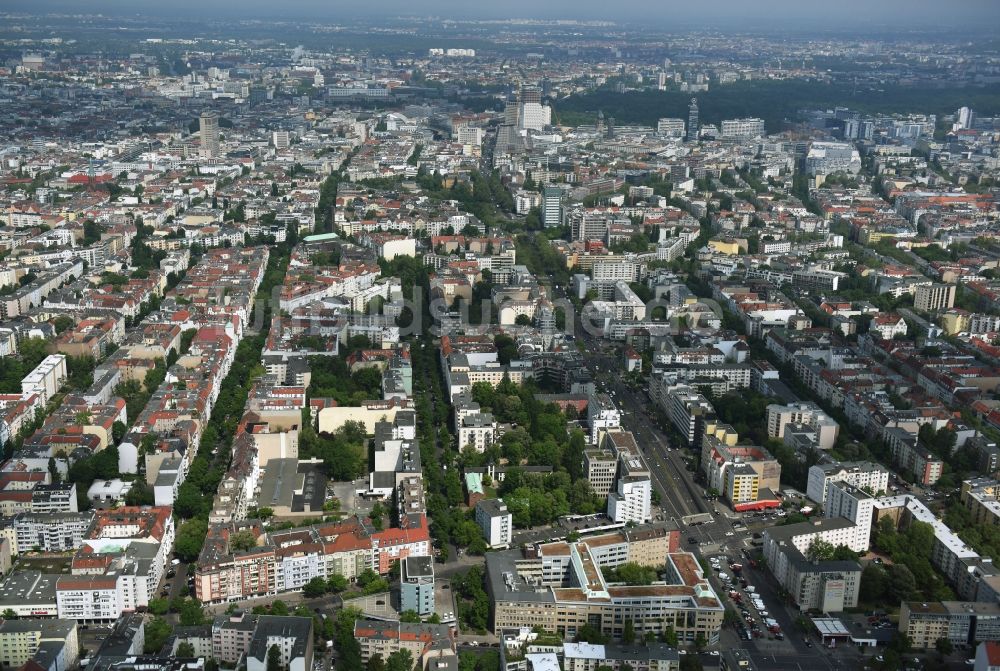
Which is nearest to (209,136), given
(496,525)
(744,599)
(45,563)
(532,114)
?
(532,114)

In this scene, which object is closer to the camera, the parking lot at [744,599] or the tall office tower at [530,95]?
the parking lot at [744,599]

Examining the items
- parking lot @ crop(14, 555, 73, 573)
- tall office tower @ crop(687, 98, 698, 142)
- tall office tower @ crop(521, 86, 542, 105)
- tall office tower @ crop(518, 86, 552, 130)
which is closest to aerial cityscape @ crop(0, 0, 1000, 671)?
parking lot @ crop(14, 555, 73, 573)

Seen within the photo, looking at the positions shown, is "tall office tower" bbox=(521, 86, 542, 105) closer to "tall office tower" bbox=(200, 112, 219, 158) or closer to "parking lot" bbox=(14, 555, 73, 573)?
"tall office tower" bbox=(200, 112, 219, 158)

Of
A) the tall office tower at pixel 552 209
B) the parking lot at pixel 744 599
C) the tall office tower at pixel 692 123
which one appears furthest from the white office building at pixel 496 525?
the tall office tower at pixel 692 123

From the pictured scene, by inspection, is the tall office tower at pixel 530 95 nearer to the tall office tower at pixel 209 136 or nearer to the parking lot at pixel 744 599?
the tall office tower at pixel 209 136

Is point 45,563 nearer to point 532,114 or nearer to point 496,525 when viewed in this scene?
point 496,525

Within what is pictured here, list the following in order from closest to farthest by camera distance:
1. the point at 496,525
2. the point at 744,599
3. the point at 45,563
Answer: the point at 744,599, the point at 45,563, the point at 496,525
